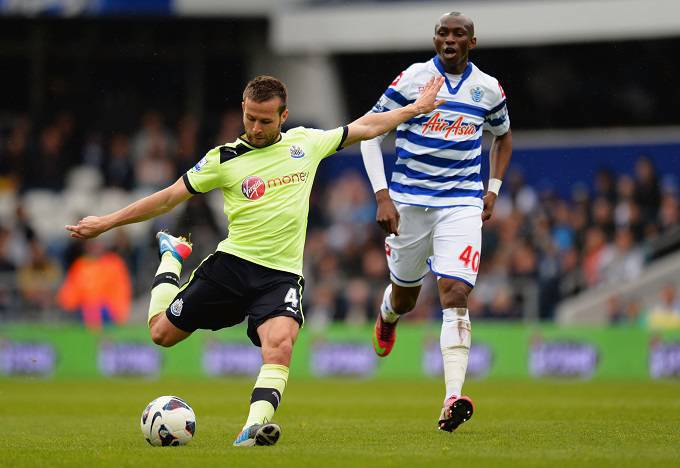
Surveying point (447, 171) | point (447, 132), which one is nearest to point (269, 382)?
point (447, 171)

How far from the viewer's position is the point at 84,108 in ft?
92.3

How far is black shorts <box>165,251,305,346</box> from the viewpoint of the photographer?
8.24 metres

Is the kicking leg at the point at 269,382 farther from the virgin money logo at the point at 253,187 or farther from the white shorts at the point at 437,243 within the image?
the white shorts at the point at 437,243

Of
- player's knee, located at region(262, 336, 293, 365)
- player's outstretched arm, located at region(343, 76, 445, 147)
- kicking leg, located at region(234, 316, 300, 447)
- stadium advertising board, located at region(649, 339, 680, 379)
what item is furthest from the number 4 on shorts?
stadium advertising board, located at region(649, 339, 680, 379)

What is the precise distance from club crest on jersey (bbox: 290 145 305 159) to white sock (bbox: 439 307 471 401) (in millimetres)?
1762

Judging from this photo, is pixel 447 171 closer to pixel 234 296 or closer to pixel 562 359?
pixel 234 296

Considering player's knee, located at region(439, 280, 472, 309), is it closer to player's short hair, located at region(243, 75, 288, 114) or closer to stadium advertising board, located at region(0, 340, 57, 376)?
player's short hair, located at region(243, 75, 288, 114)

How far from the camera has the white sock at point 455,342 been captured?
29.9ft

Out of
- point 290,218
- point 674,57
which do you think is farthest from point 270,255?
point 674,57

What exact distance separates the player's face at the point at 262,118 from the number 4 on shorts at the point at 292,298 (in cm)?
99

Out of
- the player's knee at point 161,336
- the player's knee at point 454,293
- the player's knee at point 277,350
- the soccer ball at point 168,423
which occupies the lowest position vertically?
the soccer ball at point 168,423

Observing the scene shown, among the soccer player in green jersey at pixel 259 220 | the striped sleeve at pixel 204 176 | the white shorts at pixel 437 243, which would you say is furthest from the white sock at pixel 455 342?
the striped sleeve at pixel 204 176

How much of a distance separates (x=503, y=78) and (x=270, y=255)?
19228 millimetres

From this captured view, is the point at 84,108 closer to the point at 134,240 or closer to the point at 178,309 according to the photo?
the point at 134,240
